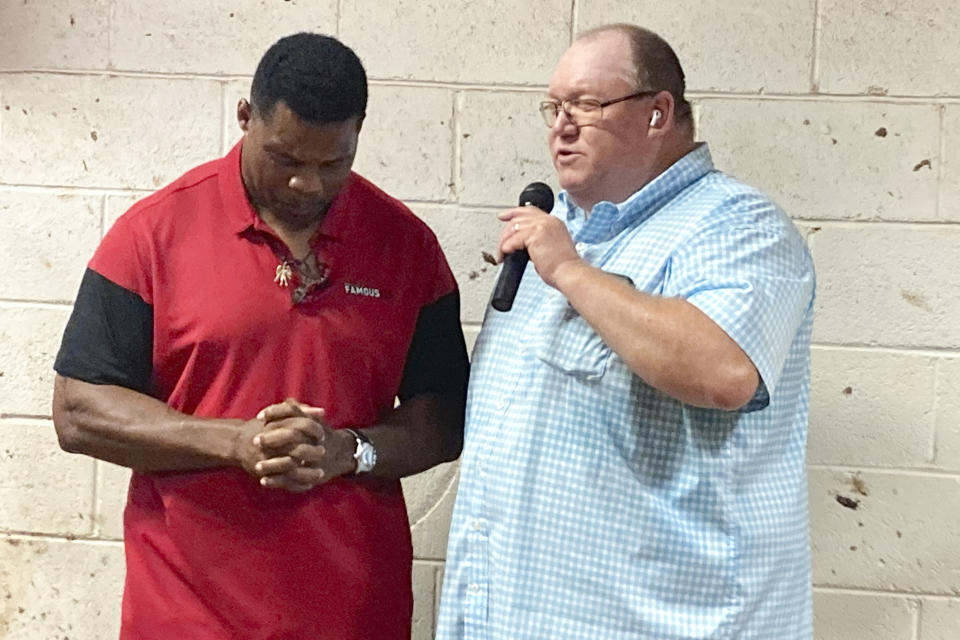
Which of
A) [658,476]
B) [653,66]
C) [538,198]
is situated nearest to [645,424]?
[658,476]

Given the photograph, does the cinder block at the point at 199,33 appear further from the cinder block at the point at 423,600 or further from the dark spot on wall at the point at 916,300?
the dark spot on wall at the point at 916,300

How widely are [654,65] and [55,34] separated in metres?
1.28

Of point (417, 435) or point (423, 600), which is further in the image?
point (423, 600)

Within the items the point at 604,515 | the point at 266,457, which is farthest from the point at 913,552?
the point at 266,457

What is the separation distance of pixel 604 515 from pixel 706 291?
1.08ft

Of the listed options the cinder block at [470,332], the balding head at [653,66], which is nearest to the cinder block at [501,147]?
the cinder block at [470,332]

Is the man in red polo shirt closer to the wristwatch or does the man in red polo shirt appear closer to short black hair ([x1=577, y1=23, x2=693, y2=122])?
the wristwatch

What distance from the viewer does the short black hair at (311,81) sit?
1393 mm

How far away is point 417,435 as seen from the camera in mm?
1586

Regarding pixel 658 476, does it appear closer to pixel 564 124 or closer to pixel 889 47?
pixel 564 124

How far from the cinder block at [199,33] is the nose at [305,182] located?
68 cm

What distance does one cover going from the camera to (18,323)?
6.70 ft

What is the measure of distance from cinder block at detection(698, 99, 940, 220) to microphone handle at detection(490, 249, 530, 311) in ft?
2.28

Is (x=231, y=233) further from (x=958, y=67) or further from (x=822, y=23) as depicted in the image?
(x=958, y=67)
